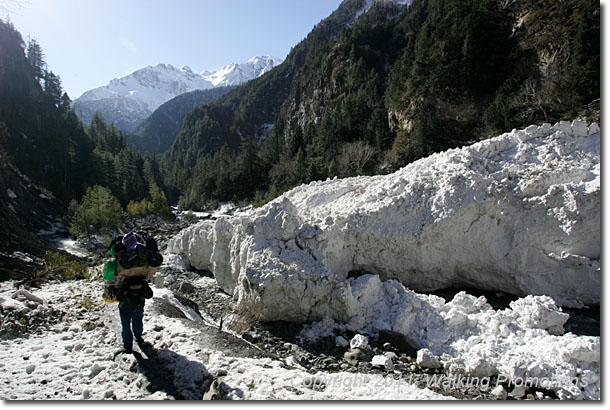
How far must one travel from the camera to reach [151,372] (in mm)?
4230

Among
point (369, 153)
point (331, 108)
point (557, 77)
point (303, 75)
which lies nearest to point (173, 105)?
point (303, 75)

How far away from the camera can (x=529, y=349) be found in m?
5.18

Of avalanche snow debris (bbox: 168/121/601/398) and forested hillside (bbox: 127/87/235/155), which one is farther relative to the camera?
forested hillside (bbox: 127/87/235/155)

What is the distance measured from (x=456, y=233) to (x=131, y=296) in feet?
27.7

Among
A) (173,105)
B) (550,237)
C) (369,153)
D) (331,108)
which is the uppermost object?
(173,105)

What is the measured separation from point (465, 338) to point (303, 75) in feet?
286

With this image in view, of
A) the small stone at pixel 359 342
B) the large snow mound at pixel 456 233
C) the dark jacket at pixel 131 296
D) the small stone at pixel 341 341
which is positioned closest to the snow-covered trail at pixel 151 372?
the dark jacket at pixel 131 296

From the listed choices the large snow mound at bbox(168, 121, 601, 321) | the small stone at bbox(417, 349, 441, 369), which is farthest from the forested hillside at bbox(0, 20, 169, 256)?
the small stone at bbox(417, 349, 441, 369)

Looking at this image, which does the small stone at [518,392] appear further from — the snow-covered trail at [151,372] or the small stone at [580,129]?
the small stone at [580,129]

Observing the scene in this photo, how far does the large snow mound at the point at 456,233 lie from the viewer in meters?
7.68

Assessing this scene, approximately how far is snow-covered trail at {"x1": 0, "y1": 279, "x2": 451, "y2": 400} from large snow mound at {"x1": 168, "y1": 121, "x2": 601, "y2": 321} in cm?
279

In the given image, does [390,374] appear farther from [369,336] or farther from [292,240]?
[292,240]

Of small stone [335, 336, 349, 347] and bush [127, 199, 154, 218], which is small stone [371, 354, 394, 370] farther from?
bush [127, 199, 154, 218]

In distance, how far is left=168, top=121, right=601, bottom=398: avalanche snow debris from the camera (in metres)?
6.24
